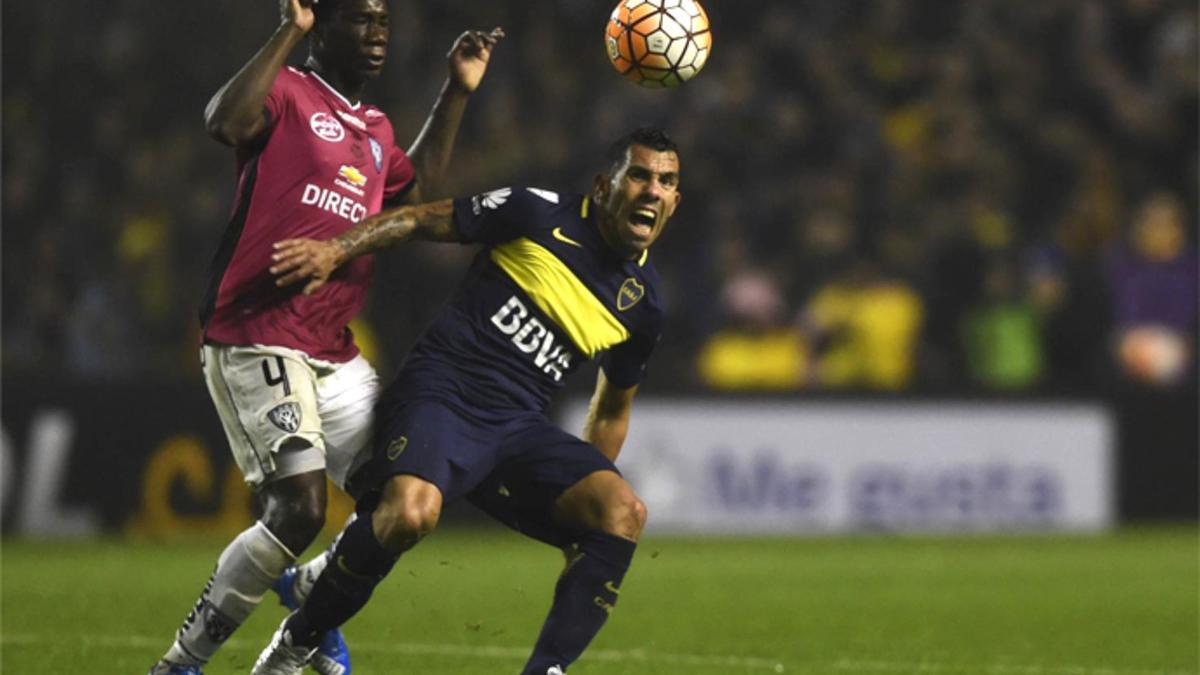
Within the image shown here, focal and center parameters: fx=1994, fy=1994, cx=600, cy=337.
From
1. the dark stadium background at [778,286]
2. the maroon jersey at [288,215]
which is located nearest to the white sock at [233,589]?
the maroon jersey at [288,215]

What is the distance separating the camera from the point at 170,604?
9.98m

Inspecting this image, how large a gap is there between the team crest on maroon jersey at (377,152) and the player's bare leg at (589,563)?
4.46 feet

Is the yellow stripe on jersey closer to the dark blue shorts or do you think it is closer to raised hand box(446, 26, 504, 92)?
the dark blue shorts

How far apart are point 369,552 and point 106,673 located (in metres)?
1.51

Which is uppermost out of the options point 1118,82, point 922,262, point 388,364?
point 1118,82

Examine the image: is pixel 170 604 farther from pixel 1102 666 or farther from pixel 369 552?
pixel 1102 666

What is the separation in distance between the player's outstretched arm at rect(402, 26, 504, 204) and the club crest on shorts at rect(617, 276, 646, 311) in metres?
0.95

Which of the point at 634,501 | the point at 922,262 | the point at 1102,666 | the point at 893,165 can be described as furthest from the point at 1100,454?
the point at 634,501

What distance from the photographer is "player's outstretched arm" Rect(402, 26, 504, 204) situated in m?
7.46

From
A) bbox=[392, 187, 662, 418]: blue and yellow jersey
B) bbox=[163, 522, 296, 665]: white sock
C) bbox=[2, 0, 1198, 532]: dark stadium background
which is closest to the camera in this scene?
bbox=[163, 522, 296, 665]: white sock

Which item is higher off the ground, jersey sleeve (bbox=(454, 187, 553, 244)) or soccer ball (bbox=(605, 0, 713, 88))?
soccer ball (bbox=(605, 0, 713, 88))

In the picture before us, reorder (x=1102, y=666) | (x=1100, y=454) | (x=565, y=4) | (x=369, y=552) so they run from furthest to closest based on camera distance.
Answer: (x=565, y=4)
(x=1100, y=454)
(x=1102, y=666)
(x=369, y=552)

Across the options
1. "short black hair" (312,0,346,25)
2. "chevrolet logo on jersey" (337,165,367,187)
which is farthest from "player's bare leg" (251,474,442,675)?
"short black hair" (312,0,346,25)

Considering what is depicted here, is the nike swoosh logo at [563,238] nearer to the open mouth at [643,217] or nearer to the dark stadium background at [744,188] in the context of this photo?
the open mouth at [643,217]
